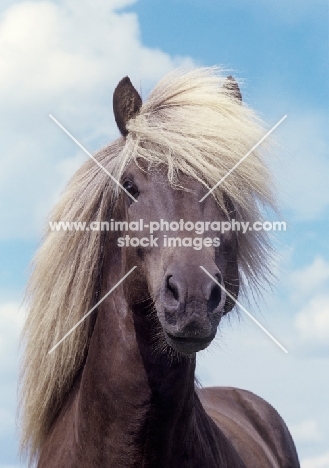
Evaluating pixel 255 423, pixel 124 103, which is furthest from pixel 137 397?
pixel 255 423

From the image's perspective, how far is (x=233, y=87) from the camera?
435cm

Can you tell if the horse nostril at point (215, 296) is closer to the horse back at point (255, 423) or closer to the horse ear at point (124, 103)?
the horse ear at point (124, 103)

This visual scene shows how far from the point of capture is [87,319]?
158 inches

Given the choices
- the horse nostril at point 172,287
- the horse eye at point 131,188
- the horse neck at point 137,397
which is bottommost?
the horse neck at point 137,397

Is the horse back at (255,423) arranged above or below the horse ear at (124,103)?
below

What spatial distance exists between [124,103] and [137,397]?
1.55 meters

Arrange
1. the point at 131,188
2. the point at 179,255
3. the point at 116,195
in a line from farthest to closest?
A: the point at 116,195, the point at 131,188, the point at 179,255

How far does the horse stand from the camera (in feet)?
11.2

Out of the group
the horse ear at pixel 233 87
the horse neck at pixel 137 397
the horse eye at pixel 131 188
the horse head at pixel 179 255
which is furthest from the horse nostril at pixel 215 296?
the horse ear at pixel 233 87

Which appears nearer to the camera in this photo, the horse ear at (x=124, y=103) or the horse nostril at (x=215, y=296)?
the horse nostril at (x=215, y=296)

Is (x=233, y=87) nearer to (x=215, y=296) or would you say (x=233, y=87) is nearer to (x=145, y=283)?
(x=145, y=283)

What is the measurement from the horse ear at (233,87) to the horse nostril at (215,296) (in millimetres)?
1484

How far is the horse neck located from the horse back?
1707mm

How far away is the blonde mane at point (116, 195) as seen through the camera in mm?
3721
